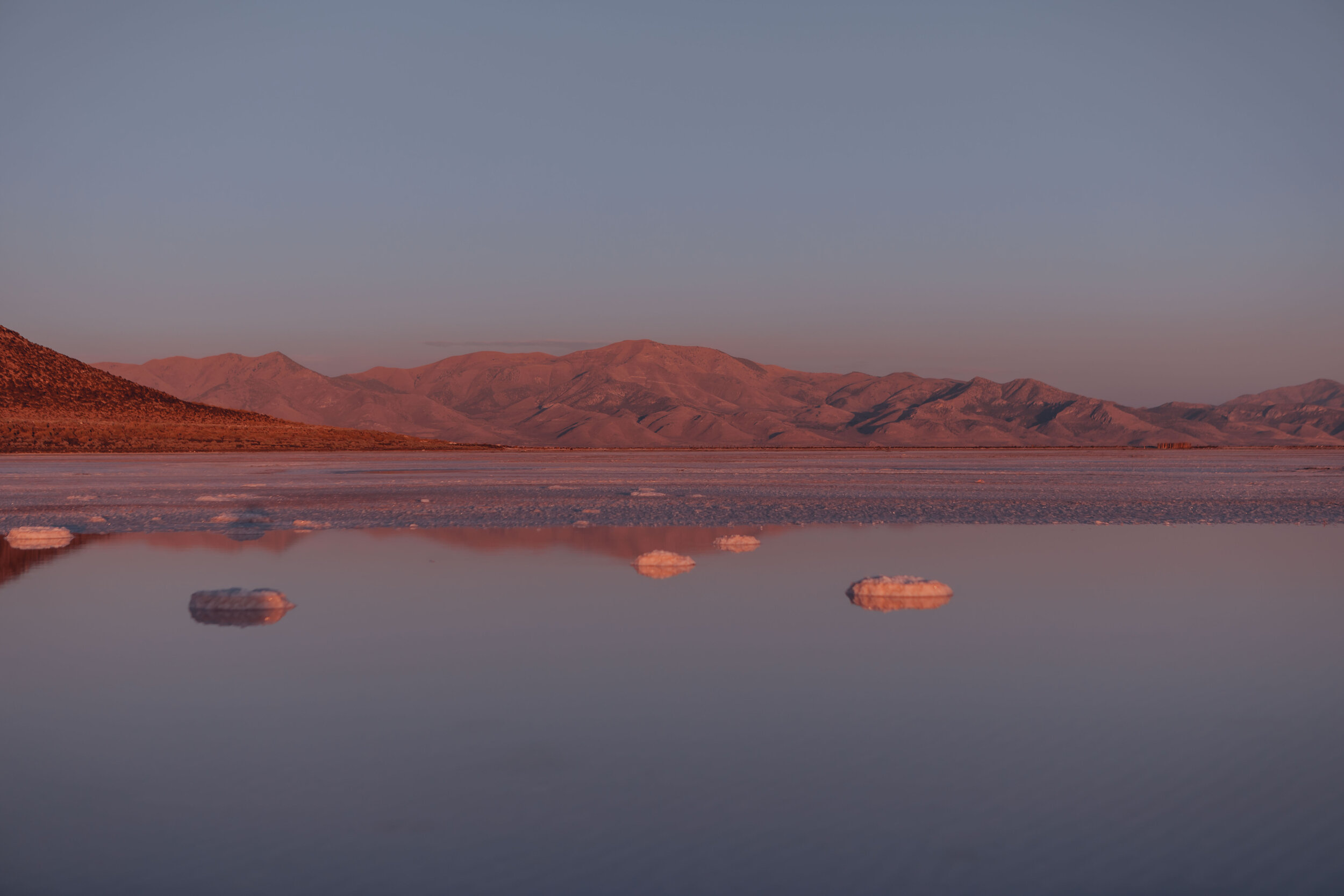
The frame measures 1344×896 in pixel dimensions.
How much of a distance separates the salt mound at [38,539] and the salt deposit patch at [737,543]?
1076 centimetres

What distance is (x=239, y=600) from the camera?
10.6 m

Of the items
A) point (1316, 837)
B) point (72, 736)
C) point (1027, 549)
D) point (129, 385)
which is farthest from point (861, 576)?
point (129, 385)

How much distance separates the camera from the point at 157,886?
14.3ft

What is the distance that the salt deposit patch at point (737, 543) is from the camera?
16.0 m

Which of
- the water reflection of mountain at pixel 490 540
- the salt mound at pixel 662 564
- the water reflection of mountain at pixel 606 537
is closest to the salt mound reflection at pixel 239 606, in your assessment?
the salt mound at pixel 662 564

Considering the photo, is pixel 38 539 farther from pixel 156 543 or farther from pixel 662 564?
pixel 662 564

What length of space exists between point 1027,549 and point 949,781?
11412mm

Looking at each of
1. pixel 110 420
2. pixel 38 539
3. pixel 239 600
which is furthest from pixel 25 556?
pixel 110 420

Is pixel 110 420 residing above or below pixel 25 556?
above

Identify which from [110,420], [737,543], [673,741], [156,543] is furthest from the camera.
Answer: [110,420]

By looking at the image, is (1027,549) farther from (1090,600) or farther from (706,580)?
(706,580)

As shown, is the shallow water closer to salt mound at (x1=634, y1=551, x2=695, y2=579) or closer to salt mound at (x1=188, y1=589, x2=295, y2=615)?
salt mound at (x1=188, y1=589, x2=295, y2=615)

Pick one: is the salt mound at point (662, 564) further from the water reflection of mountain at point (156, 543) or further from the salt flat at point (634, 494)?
the salt flat at point (634, 494)

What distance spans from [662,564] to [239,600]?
17.5ft
